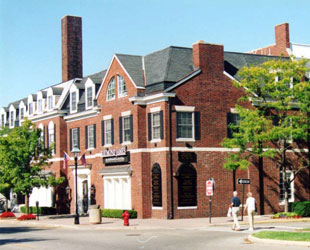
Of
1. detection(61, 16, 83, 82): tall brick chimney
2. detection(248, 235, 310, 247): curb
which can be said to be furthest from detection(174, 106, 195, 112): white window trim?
detection(61, 16, 83, 82): tall brick chimney

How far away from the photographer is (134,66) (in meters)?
42.7

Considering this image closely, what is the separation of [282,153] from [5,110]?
3757 cm

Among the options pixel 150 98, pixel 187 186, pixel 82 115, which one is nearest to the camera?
pixel 187 186

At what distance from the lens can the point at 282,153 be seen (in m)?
39.0

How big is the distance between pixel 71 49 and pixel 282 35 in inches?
798

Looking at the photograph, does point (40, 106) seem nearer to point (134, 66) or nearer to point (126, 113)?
point (134, 66)

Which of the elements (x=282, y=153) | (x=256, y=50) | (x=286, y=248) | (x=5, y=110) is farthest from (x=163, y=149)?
(x=5, y=110)

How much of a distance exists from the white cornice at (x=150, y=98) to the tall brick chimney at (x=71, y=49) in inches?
741

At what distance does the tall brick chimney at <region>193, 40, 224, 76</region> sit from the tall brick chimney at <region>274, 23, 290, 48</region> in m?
11.9

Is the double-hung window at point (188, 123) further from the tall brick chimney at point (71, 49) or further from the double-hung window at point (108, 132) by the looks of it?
the tall brick chimney at point (71, 49)

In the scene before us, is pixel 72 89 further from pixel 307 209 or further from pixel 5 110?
pixel 307 209

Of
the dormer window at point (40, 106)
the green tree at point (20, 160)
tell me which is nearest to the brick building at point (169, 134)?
the green tree at point (20, 160)

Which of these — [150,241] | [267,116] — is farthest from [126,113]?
[150,241]

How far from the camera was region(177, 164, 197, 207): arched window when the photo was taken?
38.9m
